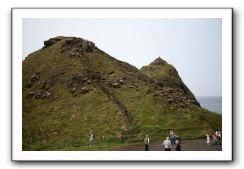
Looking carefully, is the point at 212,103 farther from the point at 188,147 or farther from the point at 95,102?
the point at 95,102

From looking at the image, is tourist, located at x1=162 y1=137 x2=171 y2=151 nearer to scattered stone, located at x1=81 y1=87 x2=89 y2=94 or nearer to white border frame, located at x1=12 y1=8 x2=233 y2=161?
white border frame, located at x1=12 y1=8 x2=233 y2=161

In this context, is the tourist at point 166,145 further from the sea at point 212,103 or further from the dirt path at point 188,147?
the sea at point 212,103

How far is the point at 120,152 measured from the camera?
16.3 m

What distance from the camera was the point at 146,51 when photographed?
17.5 meters

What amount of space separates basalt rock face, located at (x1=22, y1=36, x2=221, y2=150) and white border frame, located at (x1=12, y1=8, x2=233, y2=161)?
41cm

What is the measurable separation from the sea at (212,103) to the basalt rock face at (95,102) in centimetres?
32

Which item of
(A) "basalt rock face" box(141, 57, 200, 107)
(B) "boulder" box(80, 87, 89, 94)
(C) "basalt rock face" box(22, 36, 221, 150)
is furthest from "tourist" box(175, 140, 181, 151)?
(B) "boulder" box(80, 87, 89, 94)

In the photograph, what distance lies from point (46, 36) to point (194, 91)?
5.72m

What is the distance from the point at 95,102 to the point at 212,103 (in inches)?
284

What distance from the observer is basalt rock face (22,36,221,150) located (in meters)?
17.8

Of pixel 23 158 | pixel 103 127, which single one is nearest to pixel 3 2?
pixel 23 158

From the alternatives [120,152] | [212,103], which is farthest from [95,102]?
[212,103]

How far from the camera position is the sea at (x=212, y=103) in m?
16.2

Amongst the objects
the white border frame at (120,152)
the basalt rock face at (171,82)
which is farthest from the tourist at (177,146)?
the basalt rock face at (171,82)
